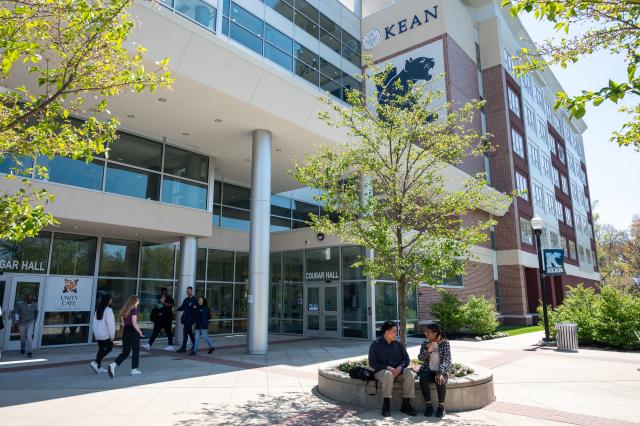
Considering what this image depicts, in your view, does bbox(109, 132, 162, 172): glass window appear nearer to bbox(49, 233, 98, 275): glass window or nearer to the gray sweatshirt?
bbox(49, 233, 98, 275): glass window

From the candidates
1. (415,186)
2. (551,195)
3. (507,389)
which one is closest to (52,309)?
(415,186)

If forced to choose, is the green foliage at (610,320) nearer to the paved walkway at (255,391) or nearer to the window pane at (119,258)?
the paved walkway at (255,391)

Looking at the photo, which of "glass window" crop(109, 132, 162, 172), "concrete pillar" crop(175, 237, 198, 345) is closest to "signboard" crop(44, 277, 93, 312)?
"concrete pillar" crop(175, 237, 198, 345)

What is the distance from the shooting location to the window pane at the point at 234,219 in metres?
20.3

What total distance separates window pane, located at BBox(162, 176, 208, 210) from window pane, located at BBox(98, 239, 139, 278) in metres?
2.61

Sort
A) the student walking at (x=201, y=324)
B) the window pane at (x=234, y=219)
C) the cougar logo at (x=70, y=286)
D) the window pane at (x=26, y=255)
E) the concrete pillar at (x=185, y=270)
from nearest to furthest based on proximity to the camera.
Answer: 1. the student walking at (x=201, y=324)
2. the window pane at (x=26, y=255)
3. the cougar logo at (x=70, y=286)
4. the concrete pillar at (x=185, y=270)
5. the window pane at (x=234, y=219)

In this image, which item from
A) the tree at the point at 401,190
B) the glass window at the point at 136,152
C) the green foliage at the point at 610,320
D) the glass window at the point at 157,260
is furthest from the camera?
the glass window at the point at 157,260

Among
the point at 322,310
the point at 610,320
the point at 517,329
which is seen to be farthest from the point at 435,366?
the point at 517,329

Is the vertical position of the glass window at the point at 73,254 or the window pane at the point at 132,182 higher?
the window pane at the point at 132,182

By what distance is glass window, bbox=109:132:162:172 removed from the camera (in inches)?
572

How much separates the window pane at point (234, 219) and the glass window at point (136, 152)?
5229mm

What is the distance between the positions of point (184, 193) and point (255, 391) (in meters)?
9.69

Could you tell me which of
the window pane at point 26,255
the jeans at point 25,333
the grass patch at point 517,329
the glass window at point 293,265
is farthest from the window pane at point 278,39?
the grass patch at point 517,329

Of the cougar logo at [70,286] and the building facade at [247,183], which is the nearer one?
the building facade at [247,183]
